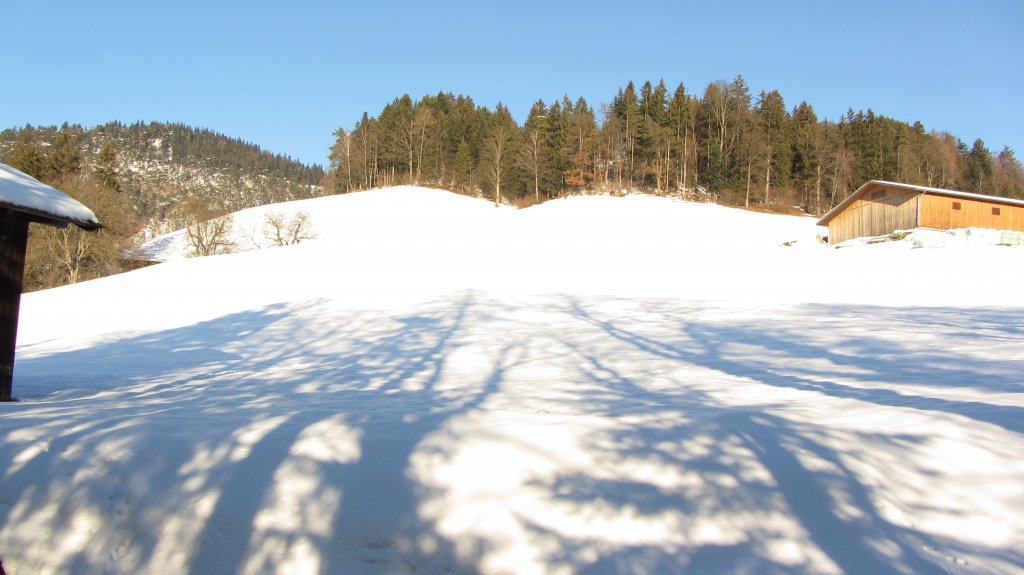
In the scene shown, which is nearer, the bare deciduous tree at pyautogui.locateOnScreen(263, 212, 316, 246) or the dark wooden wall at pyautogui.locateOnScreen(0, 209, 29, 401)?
the dark wooden wall at pyautogui.locateOnScreen(0, 209, 29, 401)

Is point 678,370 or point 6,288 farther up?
point 6,288

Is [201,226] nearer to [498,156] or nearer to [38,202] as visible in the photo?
[498,156]

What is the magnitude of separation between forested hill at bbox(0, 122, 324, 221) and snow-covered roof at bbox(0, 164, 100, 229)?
137 m

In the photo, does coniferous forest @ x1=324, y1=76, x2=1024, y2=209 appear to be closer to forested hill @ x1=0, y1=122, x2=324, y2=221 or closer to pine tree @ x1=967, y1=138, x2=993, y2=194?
pine tree @ x1=967, y1=138, x2=993, y2=194

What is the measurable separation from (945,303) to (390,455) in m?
17.1

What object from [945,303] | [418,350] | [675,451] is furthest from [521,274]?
[675,451]

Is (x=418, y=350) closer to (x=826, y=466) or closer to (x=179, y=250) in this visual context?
(x=826, y=466)

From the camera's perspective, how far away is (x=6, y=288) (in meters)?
7.42

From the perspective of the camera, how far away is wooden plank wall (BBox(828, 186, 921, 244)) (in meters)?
32.4

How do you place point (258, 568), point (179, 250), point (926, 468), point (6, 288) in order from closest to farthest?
1. point (258, 568)
2. point (926, 468)
3. point (6, 288)
4. point (179, 250)

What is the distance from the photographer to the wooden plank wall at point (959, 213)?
31797 millimetres

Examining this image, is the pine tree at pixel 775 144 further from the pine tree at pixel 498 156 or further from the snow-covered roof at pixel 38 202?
the snow-covered roof at pixel 38 202

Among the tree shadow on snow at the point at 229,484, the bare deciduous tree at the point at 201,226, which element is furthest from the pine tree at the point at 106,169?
the tree shadow on snow at the point at 229,484

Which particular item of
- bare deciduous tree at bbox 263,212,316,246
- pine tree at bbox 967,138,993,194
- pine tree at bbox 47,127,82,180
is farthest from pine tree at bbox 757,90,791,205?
→ pine tree at bbox 47,127,82,180
